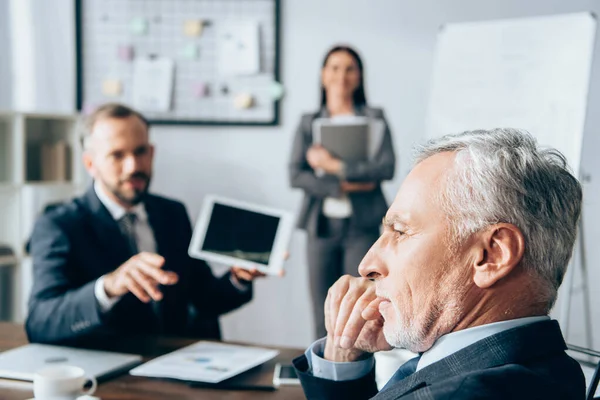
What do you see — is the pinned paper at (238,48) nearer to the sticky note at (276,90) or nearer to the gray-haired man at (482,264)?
the sticky note at (276,90)

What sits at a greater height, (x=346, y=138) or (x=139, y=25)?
(x=139, y=25)

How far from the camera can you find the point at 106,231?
1.94 metres

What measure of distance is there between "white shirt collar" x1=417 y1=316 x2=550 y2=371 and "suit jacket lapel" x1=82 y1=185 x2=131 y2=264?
1186 mm

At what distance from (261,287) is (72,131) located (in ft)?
4.08

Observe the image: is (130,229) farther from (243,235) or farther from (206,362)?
(206,362)

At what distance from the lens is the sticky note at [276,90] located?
3568 mm

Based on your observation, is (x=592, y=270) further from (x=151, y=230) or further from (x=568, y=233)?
(x=568, y=233)

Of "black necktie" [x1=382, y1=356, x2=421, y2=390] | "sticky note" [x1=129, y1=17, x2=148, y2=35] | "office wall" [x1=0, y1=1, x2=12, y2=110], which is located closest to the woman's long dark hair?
"sticky note" [x1=129, y1=17, x2=148, y2=35]

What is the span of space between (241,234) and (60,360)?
51 cm

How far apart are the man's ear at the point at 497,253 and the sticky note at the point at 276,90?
9.03 feet

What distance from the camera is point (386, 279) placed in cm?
100

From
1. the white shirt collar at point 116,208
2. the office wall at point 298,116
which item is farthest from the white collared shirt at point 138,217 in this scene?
the office wall at point 298,116

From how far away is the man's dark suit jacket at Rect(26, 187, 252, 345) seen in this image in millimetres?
1632

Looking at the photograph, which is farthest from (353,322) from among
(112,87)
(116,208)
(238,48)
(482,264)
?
(112,87)
